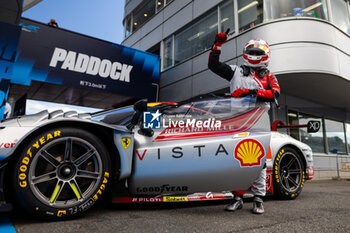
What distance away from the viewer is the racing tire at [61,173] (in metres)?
1.70

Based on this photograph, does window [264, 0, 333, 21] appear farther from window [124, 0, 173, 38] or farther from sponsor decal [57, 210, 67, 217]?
sponsor decal [57, 210, 67, 217]

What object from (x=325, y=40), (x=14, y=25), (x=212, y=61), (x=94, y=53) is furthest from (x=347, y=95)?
(x=14, y=25)

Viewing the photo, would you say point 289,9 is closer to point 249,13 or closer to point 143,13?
point 249,13

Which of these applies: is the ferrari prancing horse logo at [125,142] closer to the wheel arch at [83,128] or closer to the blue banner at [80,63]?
the wheel arch at [83,128]

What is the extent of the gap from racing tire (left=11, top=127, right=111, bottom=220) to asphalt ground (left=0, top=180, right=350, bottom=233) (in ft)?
0.40

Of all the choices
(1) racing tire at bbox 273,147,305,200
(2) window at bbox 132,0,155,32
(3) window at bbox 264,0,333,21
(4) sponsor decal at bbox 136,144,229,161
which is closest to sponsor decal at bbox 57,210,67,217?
(4) sponsor decal at bbox 136,144,229,161

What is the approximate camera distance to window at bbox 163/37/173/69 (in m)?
11.4

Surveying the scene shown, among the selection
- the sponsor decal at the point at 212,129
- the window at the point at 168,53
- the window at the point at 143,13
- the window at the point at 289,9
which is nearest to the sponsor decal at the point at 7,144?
the sponsor decal at the point at 212,129

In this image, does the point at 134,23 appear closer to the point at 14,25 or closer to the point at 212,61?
the point at 14,25

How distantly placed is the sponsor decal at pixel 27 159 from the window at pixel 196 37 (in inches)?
322

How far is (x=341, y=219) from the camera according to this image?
213cm

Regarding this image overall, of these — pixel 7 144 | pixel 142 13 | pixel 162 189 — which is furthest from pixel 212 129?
pixel 142 13

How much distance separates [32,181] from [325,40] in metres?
8.25

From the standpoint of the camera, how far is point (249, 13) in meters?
8.09
